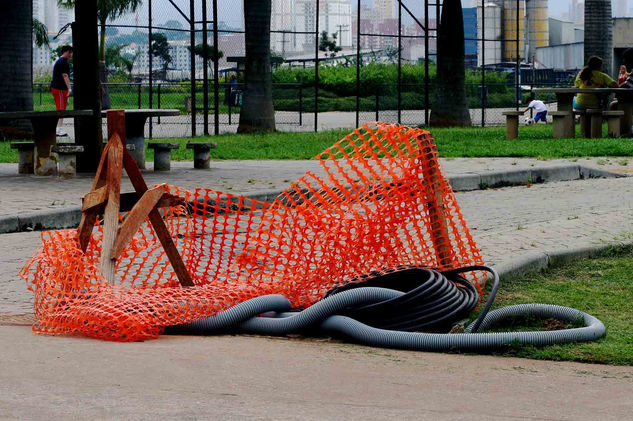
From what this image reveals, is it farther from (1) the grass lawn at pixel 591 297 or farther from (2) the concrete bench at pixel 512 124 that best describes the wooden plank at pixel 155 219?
(2) the concrete bench at pixel 512 124

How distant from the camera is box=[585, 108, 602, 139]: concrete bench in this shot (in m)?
20.7

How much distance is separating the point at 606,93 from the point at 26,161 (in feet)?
38.7

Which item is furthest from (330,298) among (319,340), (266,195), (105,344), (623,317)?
(266,195)

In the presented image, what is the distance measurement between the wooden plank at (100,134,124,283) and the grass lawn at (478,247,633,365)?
2.12 meters

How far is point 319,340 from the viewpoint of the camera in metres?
5.53

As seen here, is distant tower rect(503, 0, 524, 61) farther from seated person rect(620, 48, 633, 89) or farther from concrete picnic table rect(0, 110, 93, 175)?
concrete picnic table rect(0, 110, 93, 175)

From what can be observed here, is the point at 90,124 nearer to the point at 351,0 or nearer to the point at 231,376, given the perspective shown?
the point at 231,376

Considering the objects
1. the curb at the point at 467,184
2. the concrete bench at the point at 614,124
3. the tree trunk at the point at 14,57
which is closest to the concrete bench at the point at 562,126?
the concrete bench at the point at 614,124

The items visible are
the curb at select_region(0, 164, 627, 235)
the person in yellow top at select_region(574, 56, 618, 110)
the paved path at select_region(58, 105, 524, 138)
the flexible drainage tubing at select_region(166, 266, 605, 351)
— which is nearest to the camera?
the flexible drainage tubing at select_region(166, 266, 605, 351)

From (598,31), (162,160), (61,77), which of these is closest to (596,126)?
(598,31)

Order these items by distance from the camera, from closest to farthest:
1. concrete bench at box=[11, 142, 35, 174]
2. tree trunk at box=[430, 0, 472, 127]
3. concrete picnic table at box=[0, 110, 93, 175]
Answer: concrete picnic table at box=[0, 110, 93, 175] < concrete bench at box=[11, 142, 35, 174] < tree trunk at box=[430, 0, 472, 127]

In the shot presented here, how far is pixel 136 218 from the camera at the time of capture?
6.12 metres

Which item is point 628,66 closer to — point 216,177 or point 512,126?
point 512,126

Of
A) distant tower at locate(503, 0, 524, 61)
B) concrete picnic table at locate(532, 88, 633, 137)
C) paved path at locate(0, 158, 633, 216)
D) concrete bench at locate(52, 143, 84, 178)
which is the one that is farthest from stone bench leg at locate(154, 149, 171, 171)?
distant tower at locate(503, 0, 524, 61)
